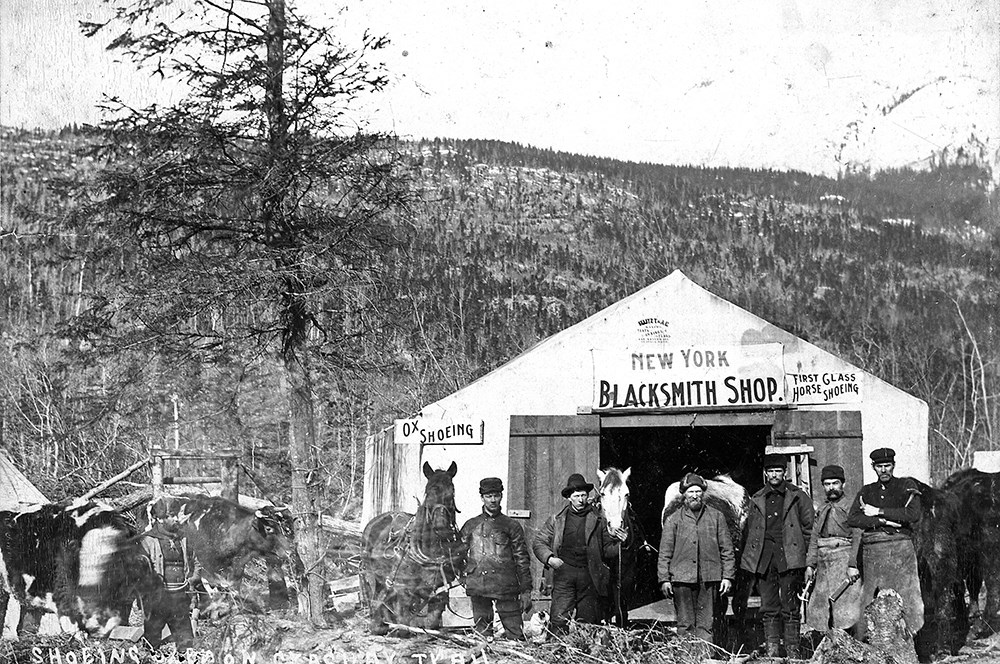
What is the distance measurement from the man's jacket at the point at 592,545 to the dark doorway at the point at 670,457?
532 mm

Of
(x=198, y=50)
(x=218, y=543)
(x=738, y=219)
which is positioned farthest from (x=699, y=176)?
(x=218, y=543)

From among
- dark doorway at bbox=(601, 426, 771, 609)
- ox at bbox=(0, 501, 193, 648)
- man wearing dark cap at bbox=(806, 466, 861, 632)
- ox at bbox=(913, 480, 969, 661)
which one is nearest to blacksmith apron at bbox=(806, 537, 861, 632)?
man wearing dark cap at bbox=(806, 466, 861, 632)

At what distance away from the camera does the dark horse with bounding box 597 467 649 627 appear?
26.1ft

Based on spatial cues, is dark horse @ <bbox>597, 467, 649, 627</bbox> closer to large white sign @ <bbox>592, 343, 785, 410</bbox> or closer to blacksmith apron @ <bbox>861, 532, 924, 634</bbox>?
large white sign @ <bbox>592, 343, 785, 410</bbox>

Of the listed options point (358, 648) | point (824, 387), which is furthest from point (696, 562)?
point (358, 648)

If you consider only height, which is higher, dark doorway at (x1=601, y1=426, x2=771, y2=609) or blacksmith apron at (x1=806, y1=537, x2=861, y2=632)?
dark doorway at (x1=601, y1=426, x2=771, y2=609)

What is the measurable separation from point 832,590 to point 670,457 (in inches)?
68.8

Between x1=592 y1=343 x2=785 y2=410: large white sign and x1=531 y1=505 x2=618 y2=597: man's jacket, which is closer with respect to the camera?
x1=531 y1=505 x2=618 y2=597: man's jacket

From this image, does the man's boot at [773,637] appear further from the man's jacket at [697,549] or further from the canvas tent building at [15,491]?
the canvas tent building at [15,491]

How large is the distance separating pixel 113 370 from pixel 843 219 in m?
6.26

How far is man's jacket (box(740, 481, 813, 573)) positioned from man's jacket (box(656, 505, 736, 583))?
0.56 ft

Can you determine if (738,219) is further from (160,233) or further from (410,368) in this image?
(160,233)

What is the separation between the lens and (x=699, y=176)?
8586mm

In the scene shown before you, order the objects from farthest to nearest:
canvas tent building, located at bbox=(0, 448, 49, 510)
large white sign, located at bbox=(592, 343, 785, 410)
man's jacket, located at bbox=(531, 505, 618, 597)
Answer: canvas tent building, located at bbox=(0, 448, 49, 510) < large white sign, located at bbox=(592, 343, 785, 410) < man's jacket, located at bbox=(531, 505, 618, 597)
